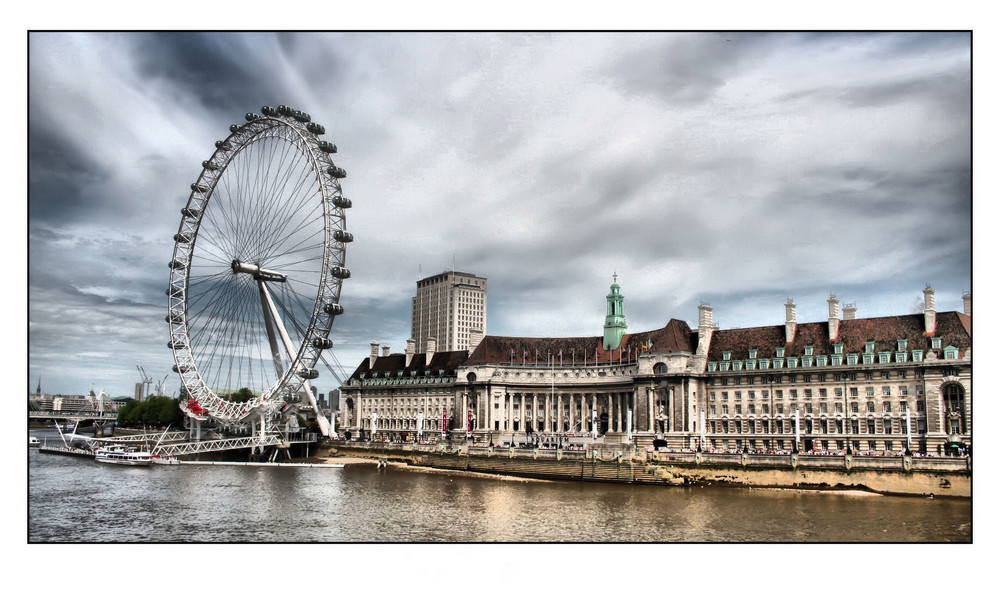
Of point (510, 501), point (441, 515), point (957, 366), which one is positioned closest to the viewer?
point (441, 515)

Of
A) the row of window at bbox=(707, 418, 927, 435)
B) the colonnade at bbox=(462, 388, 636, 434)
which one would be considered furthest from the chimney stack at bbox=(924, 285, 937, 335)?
the colonnade at bbox=(462, 388, 636, 434)

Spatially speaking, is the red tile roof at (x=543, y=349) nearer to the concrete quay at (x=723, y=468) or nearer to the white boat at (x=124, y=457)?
the concrete quay at (x=723, y=468)

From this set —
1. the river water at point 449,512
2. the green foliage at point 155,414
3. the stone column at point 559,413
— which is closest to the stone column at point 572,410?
the stone column at point 559,413

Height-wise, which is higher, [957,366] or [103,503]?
[957,366]

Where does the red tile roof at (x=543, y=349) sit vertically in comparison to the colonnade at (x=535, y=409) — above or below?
above

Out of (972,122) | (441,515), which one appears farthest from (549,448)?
(972,122)

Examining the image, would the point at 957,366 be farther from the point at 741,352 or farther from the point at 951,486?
the point at 741,352
